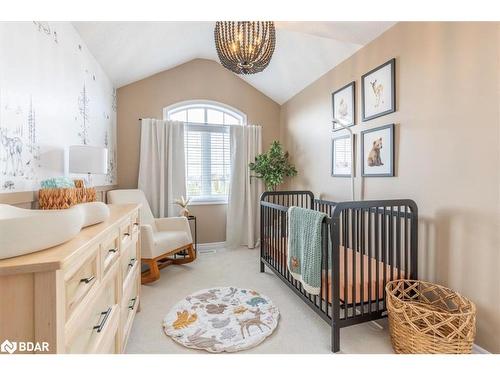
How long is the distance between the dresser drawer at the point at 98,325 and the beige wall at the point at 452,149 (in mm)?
2002

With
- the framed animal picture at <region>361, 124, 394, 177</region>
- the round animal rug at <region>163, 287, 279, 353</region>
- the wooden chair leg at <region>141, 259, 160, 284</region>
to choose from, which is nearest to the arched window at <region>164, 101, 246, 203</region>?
the wooden chair leg at <region>141, 259, 160, 284</region>

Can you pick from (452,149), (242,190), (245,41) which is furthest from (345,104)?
(242,190)

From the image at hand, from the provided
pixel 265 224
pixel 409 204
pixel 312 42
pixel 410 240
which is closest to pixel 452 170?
pixel 409 204

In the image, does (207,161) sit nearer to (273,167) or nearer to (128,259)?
(273,167)

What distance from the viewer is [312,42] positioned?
2.49 m

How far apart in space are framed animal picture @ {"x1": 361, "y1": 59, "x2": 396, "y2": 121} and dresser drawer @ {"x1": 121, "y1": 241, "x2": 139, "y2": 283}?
221cm

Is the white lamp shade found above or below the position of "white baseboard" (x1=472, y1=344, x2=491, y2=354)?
above

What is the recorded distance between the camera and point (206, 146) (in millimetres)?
3574

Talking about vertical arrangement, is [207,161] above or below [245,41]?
below

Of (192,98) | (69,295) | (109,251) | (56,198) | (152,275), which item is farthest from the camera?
(192,98)

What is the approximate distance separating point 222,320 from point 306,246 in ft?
2.74

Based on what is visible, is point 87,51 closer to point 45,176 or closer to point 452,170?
point 45,176

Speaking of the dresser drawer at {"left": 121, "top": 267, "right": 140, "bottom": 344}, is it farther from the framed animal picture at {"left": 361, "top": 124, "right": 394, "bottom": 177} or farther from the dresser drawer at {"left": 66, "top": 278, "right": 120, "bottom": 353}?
the framed animal picture at {"left": 361, "top": 124, "right": 394, "bottom": 177}

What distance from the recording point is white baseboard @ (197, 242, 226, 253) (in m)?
3.48
